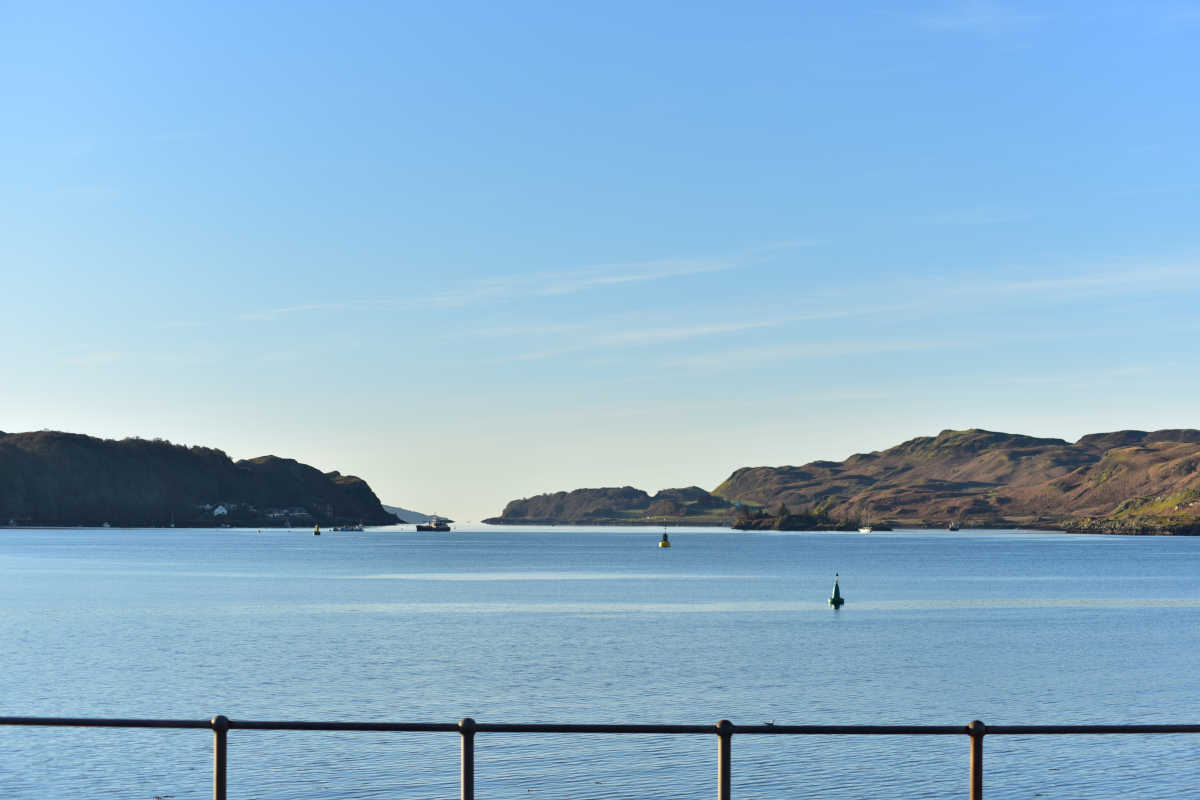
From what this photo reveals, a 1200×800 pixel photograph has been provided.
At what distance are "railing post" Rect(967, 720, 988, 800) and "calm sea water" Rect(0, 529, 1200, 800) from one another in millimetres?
19798

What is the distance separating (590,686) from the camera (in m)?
55.0

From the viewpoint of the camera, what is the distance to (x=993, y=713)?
Answer: 50.0 meters

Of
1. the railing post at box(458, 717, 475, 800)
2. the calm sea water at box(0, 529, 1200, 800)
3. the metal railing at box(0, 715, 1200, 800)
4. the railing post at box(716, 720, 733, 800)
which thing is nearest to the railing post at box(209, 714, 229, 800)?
the metal railing at box(0, 715, 1200, 800)

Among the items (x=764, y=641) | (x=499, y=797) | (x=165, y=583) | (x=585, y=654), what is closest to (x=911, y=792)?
(x=499, y=797)

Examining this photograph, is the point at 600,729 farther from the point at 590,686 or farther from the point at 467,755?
the point at 590,686

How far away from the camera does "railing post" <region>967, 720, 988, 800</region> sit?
12695 mm

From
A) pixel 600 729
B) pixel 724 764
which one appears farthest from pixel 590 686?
pixel 600 729

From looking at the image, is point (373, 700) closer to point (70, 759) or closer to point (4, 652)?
point (70, 759)

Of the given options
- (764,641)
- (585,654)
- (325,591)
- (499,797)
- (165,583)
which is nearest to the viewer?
(499,797)

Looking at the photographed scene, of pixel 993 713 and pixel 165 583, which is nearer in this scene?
pixel 993 713

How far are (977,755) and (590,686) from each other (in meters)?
42.8

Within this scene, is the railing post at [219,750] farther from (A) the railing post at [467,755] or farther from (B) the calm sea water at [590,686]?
(B) the calm sea water at [590,686]

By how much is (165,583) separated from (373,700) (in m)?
109

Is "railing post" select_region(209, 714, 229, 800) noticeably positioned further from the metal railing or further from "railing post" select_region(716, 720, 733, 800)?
"railing post" select_region(716, 720, 733, 800)
